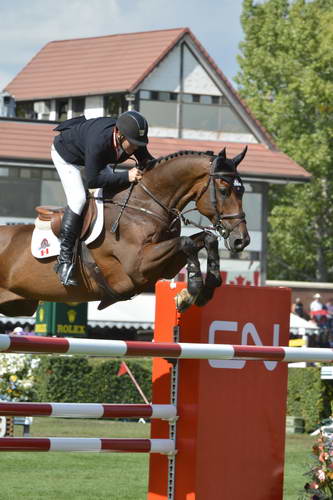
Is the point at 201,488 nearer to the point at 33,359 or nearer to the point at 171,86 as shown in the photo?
the point at 33,359

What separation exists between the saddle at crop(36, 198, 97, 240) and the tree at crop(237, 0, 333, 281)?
33171 mm

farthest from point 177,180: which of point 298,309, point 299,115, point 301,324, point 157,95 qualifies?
point 299,115

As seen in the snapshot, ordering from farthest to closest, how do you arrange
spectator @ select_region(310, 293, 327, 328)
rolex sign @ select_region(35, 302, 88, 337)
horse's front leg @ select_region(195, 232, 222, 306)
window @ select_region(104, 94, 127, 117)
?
window @ select_region(104, 94, 127, 117), spectator @ select_region(310, 293, 327, 328), rolex sign @ select_region(35, 302, 88, 337), horse's front leg @ select_region(195, 232, 222, 306)

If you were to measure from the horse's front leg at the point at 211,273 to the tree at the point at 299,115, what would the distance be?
33625 millimetres

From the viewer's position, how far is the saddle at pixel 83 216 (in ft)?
24.1

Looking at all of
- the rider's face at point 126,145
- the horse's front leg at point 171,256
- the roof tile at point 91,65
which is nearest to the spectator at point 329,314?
the roof tile at point 91,65

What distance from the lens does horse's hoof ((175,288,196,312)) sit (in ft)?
18.4

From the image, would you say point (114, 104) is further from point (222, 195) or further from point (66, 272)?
point (222, 195)

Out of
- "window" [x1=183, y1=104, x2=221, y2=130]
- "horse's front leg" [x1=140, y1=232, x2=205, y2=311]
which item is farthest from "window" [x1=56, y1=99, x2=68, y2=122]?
"horse's front leg" [x1=140, y1=232, x2=205, y2=311]

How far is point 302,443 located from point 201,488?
264 inches

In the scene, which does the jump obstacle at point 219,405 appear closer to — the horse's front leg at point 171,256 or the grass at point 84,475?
the grass at point 84,475

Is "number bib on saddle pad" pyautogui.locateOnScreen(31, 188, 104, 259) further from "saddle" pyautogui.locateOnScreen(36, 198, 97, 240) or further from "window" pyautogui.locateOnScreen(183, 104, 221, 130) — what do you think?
"window" pyautogui.locateOnScreen(183, 104, 221, 130)

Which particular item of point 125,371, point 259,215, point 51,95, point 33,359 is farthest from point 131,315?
point 33,359

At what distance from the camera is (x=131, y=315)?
28.2 meters
